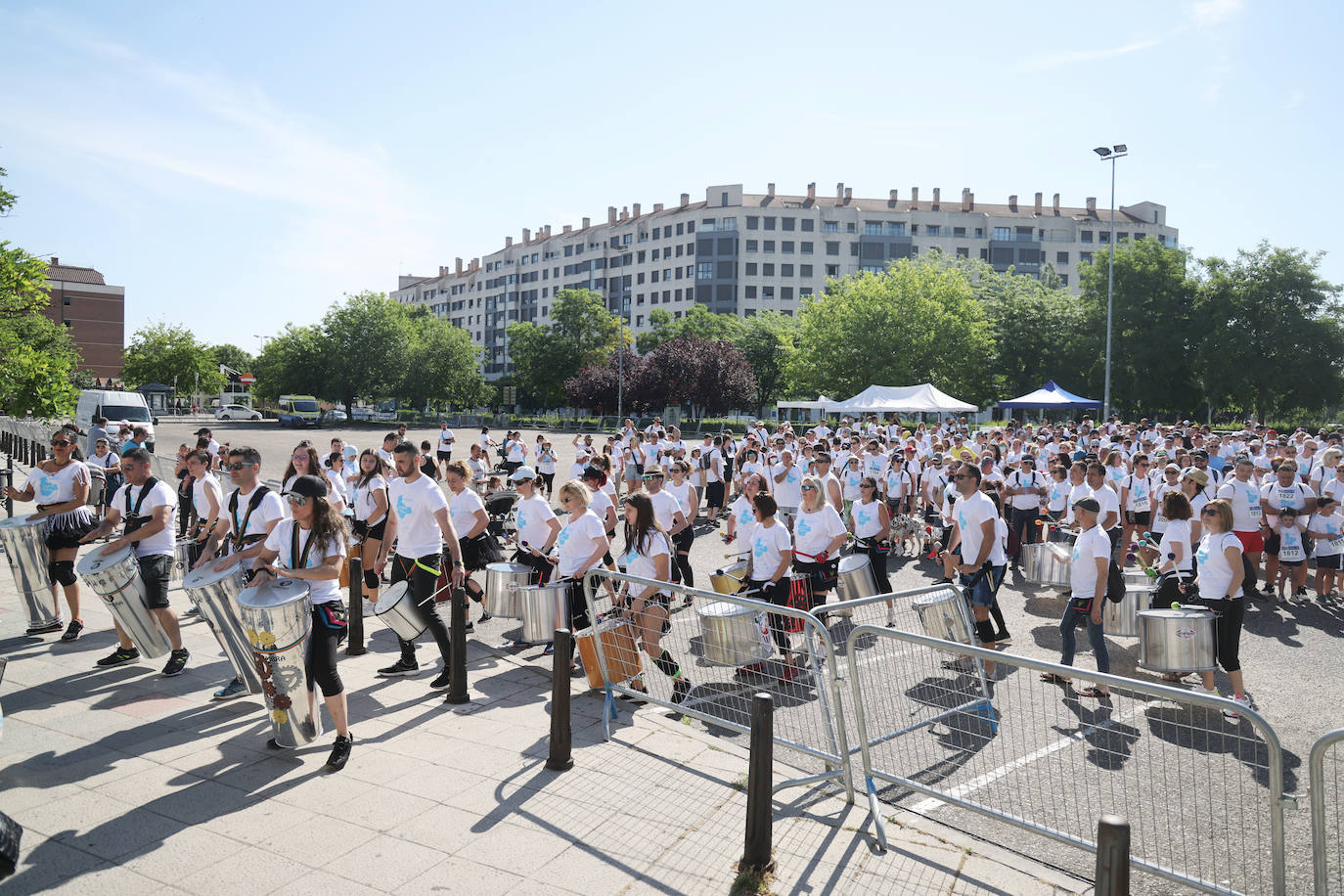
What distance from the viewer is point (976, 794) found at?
16.4 ft

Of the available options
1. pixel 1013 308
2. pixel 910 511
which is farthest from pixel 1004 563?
pixel 1013 308

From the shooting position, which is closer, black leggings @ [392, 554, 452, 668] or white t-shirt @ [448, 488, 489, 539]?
black leggings @ [392, 554, 452, 668]

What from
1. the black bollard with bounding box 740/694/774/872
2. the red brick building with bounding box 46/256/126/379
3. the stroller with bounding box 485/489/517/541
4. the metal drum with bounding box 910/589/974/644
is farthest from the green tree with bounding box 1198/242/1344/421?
the red brick building with bounding box 46/256/126/379

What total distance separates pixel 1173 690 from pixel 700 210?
9657 centimetres

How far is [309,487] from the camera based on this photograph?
17.2ft

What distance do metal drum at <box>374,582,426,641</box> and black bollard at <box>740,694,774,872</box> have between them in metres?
3.70

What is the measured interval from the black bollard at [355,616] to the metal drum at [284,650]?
2.48 m

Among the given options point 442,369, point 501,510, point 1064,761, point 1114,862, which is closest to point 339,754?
point 1114,862

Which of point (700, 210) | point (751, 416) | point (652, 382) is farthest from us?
point (700, 210)

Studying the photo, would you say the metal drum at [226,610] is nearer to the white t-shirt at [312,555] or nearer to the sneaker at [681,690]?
the white t-shirt at [312,555]

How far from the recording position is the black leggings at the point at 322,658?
5117 mm

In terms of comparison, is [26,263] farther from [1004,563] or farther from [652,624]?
[1004,563]

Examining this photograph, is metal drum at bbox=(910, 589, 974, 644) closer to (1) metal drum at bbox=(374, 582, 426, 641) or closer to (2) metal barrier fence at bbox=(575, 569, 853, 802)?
(2) metal barrier fence at bbox=(575, 569, 853, 802)

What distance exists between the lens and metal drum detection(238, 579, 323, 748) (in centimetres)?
488
